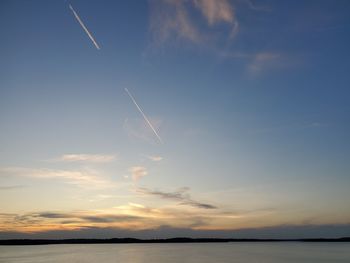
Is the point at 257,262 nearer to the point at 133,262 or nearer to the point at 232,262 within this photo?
A: the point at 232,262

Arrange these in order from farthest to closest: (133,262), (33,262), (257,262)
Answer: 1. (33,262)
2. (133,262)
3. (257,262)

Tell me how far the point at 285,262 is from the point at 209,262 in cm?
1728

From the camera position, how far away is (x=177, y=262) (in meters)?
82.1

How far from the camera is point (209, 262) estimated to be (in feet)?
269

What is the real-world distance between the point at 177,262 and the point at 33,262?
3914 cm

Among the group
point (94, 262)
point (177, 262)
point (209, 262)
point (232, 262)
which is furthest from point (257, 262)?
point (94, 262)

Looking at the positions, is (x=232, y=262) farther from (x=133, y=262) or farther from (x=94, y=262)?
(x=94, y=262)

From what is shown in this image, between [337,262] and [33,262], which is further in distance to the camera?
[33,262]

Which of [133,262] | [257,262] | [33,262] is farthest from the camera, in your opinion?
[33,262]

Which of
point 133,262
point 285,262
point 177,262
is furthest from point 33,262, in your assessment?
point 285,262

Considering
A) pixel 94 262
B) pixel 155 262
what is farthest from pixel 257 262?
pixel 94 262

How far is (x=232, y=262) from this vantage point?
3243 inches

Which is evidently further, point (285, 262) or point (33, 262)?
point (33, 262)

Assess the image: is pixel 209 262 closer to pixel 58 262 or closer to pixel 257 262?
pixel 257 262
